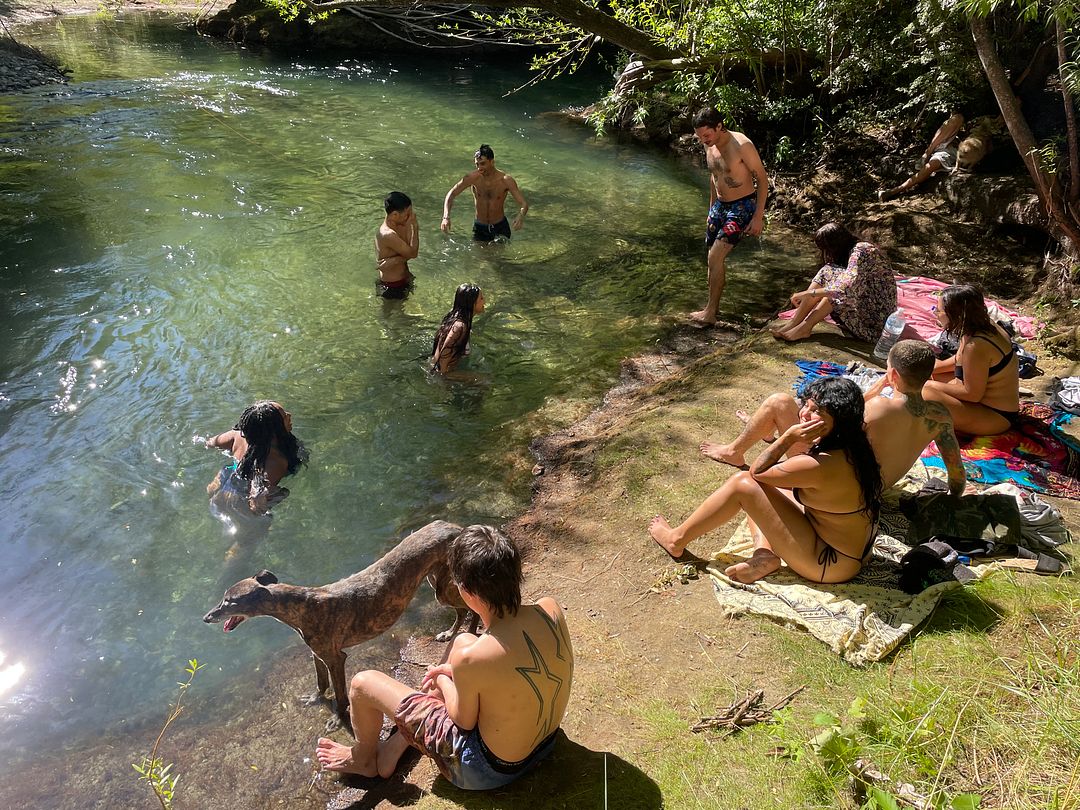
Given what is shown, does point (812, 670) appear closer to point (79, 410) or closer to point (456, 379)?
point (456, 379)

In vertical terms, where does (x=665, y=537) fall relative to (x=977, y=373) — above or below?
below

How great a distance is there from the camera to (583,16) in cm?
1212

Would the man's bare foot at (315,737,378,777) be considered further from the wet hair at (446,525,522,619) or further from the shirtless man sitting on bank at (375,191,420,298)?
the shirtless man sitting on bank at (375,191,420,298)

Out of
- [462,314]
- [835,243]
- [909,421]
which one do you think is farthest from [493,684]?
[835,243]

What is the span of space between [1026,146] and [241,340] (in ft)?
30.9

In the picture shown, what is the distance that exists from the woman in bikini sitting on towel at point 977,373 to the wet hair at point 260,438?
509cm

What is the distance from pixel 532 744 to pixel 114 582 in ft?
12.3

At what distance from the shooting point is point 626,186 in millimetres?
14320

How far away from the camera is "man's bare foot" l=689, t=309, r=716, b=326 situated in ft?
29.5

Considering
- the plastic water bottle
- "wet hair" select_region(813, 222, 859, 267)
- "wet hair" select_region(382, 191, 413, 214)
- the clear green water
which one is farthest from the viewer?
"wet hair" select_region(382, 191, 413, 214)

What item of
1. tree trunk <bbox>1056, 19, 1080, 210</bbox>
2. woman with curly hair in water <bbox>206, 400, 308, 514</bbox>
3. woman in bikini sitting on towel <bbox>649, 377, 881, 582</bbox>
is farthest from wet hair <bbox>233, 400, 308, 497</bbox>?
tree trunk <bbox>1056, 19, 1080, 210</bbox>

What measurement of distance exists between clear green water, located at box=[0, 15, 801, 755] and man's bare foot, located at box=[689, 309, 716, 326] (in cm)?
60

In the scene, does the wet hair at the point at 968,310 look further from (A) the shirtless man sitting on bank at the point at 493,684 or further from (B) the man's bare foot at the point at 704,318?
(A) the shirtless man sitting on bank at the point at 493,684

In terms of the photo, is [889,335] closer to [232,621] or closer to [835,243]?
[835,243]
